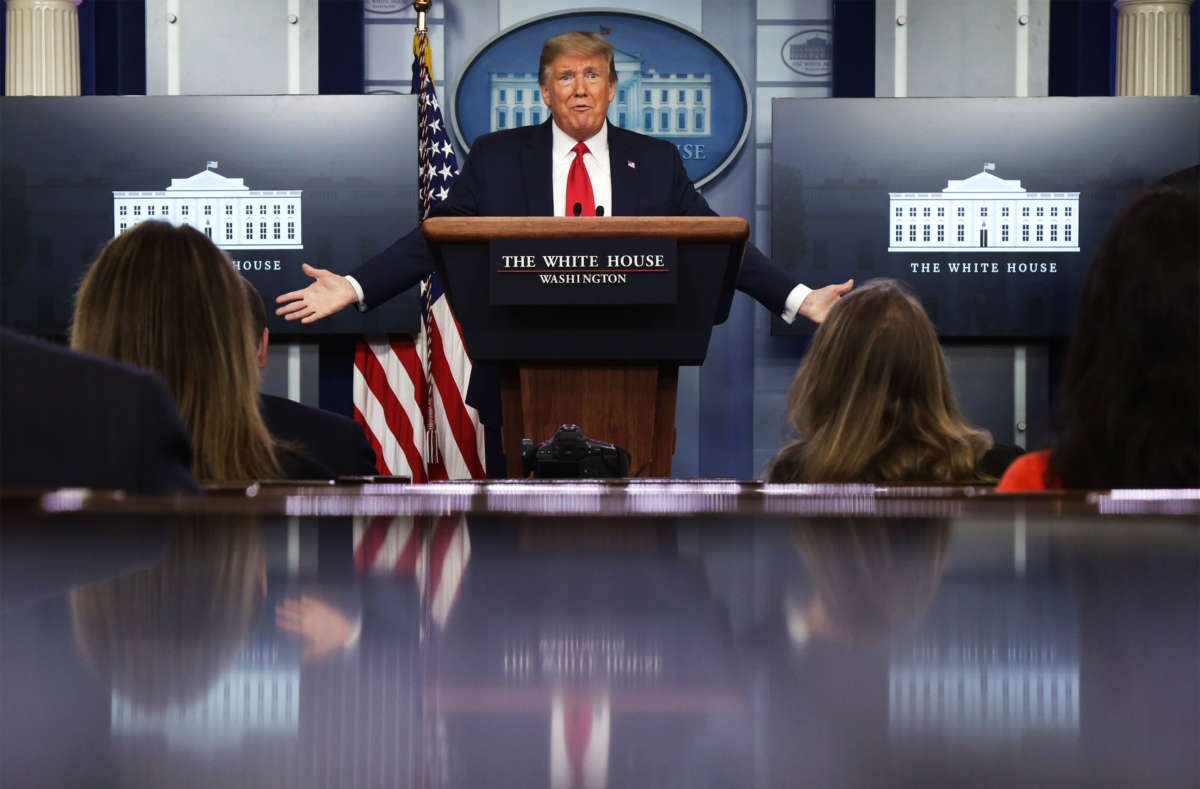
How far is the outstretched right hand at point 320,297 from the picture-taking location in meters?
2.83

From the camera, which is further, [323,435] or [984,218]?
[984,218]

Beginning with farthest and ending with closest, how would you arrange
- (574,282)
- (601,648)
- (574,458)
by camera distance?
(574,282)
(574,458)
(601,648)

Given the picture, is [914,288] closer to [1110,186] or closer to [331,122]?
[1110,186]

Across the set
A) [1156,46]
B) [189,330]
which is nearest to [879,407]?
[189,330]

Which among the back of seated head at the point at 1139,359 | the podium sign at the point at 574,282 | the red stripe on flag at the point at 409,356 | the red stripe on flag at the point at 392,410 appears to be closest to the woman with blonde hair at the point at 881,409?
the back of seated head at the point at 1139,359

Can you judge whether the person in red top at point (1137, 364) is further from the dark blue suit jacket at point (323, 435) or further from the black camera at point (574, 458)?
the dark blue suit jacket at point (323, 435)

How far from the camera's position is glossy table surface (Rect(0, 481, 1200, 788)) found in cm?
32

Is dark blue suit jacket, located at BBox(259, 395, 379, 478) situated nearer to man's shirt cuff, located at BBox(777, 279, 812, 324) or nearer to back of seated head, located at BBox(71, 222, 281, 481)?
back of seated head, located at BBox(71, 222, 281, 481)

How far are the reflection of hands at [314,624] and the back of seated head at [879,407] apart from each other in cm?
117

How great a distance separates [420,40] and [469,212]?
1.86 meters

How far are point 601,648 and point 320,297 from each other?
8.56 ft

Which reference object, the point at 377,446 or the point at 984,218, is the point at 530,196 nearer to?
the point at 377,446

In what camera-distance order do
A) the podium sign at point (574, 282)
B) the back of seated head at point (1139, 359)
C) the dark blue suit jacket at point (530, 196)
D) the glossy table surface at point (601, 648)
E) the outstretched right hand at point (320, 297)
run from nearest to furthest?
the glossy table surface at point (601, 648) → the back of seated head at point (1139, 359) → the podium sign at point (574, 282) → the outstretched right hand at point (320, 297) → the dark blue suit jacket at point (530, 196)

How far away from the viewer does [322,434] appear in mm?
1596
